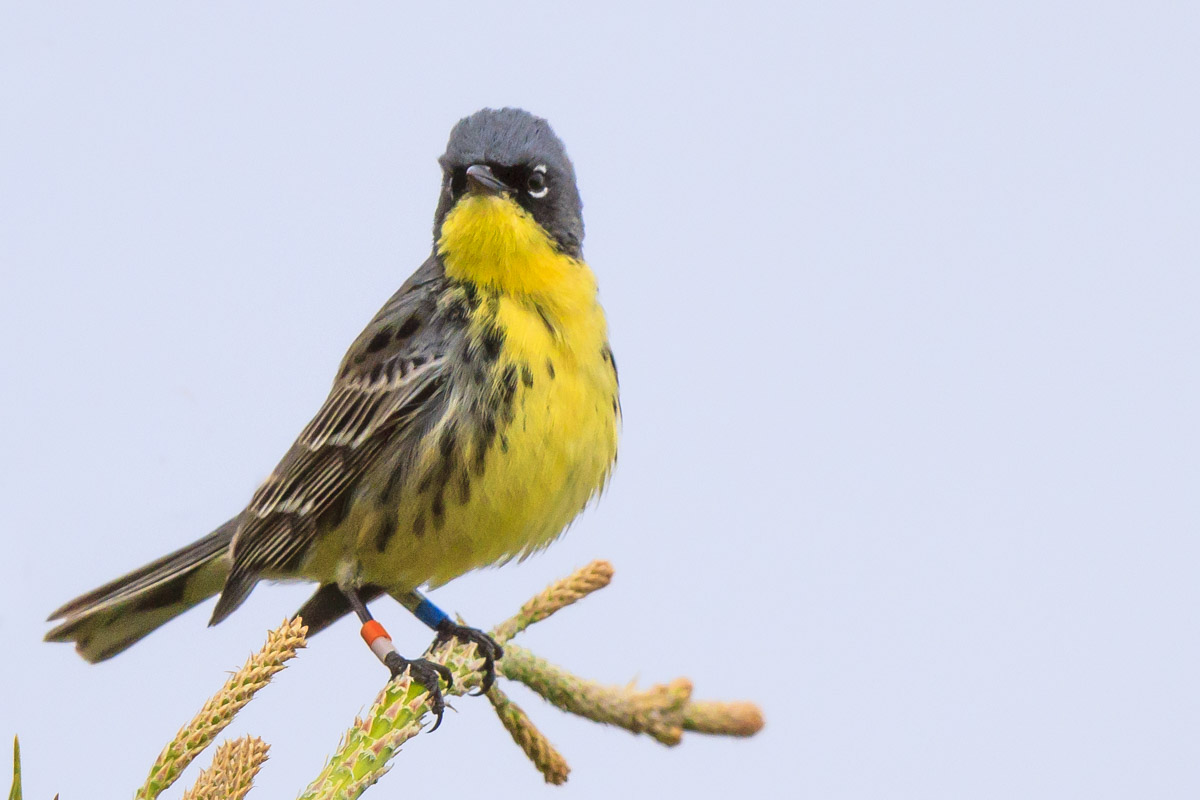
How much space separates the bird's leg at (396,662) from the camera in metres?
2.83

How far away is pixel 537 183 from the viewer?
4461 millimetres

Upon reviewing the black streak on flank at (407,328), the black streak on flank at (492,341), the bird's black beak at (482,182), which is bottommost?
the black streak on flank at (492,341)

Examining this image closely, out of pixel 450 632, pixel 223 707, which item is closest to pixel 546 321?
pixel 450 632

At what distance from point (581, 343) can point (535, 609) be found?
51.2 inches

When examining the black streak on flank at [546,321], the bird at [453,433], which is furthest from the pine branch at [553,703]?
the black streak on flank at [546,321]

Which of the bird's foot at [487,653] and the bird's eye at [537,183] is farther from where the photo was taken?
the bird's eye at [537,183]

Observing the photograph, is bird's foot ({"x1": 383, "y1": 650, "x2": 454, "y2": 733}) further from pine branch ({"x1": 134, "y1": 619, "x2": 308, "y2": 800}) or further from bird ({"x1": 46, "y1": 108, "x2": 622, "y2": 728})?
pine branch ({"x1": 134, "y1": 619, "x2": 308, "y2": 800})

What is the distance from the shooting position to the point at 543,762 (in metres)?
3.20

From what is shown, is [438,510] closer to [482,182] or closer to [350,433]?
[350,433]

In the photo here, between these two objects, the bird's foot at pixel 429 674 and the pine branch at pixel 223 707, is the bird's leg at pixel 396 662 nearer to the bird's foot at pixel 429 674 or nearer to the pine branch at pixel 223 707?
the bird's foot at pixel 429 674

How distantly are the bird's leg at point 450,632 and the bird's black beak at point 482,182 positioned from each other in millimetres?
1452

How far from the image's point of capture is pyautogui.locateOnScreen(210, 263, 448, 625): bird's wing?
429cm

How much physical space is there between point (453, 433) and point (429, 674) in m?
1.27

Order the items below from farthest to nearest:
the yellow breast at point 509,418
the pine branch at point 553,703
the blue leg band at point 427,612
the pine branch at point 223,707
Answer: the blue leg band at point 427,612, the yellow breast at point 509,418, the pine branch at point 553,703, the pine branch at point 223,707
